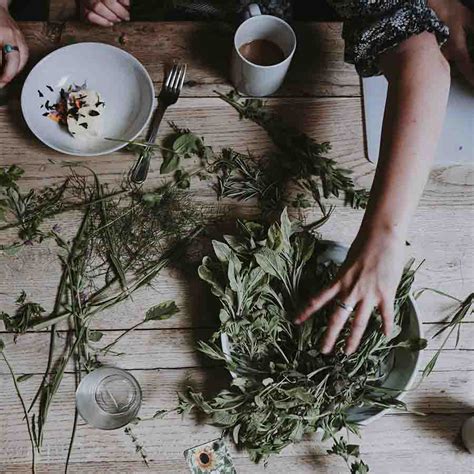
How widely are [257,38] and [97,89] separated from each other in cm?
29

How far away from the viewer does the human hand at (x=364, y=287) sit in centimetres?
86

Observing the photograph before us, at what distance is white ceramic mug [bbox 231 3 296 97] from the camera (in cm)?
100

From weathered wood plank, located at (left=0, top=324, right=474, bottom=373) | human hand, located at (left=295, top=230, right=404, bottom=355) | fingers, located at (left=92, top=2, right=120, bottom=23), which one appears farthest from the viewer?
fingers, located at (left=92, top=2, right=120, bottom=23)

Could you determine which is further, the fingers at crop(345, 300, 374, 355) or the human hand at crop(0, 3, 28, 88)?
the human hand at crop(0, 3, 28, 88)

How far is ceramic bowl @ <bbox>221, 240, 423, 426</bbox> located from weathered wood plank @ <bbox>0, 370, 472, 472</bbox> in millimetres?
61

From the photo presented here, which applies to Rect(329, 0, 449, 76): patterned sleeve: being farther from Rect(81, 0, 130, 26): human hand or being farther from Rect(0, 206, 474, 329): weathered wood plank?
Rect(81, 0, 130, 26): human hand

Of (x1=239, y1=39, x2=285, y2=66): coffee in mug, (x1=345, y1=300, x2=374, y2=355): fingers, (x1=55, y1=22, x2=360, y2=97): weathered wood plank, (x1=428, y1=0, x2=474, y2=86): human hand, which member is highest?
(x1=428, y1=0, x2=474, y2=86): human hand

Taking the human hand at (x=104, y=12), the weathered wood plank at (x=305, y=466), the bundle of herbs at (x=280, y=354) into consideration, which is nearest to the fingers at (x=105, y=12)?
the human hand at (x=104, y=12)

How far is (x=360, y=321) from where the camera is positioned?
86cm

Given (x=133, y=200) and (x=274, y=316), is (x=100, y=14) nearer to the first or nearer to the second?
(x=133, y=200)

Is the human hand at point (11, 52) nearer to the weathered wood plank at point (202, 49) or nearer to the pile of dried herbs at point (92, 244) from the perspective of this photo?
the weathered wood plank at point (202, 49)

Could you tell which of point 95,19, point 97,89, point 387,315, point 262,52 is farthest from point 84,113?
point 387,315

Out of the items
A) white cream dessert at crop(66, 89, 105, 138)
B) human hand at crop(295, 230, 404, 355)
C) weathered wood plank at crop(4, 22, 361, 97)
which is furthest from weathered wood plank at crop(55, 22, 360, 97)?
human hand at crop(295, 230, 404, 355)

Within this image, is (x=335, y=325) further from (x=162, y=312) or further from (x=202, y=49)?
(x=202, y=49)
